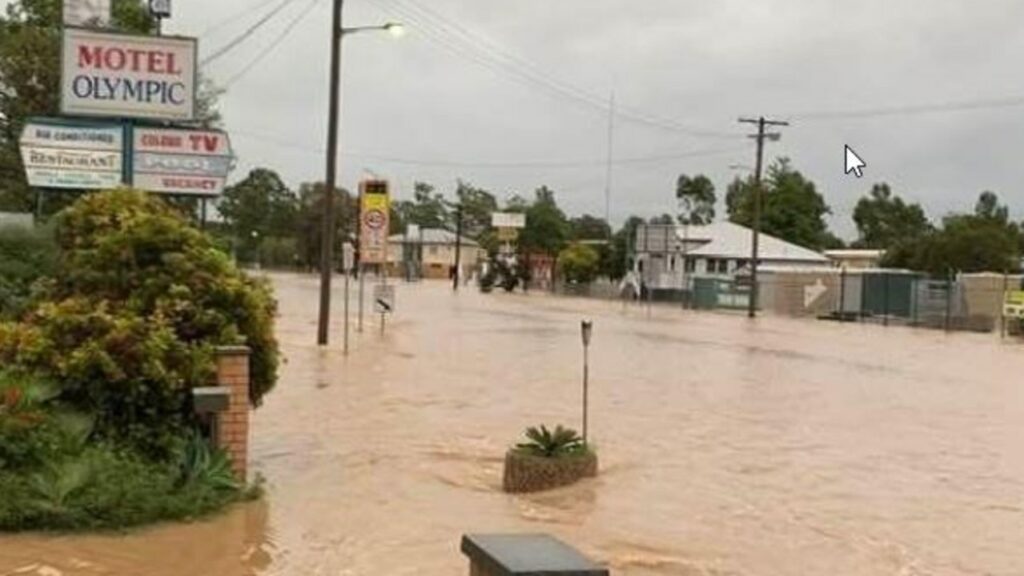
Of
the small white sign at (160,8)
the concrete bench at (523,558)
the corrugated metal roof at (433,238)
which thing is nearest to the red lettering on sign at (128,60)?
the small white sign at (160,8)

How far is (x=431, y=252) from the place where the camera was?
6442 inches

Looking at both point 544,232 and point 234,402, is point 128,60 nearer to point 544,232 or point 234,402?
point 234,402

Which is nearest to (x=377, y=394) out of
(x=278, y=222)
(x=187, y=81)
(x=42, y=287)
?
(x=187, y=81)

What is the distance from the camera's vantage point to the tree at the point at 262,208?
149 metres

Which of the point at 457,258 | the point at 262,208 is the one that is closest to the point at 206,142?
the point at 457,258

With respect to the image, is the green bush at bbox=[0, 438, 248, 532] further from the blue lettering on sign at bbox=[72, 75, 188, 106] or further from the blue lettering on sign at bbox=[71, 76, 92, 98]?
the blue lettering on sign at bbox=[71, 76, 92, 98]

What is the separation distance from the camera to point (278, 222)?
501ft

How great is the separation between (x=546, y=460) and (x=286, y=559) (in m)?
3.38

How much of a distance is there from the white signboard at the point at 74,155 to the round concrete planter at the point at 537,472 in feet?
24.7

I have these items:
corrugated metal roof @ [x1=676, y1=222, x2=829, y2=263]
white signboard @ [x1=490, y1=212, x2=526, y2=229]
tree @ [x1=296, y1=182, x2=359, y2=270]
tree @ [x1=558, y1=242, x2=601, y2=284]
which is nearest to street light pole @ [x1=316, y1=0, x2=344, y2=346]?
tree @ [x1=558, y1=242, x2=601, y2=284]

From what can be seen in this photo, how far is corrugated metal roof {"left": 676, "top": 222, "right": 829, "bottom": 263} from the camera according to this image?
103 m

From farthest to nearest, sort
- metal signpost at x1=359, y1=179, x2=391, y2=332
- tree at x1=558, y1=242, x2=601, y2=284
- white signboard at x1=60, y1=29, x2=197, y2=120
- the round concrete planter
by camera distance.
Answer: tree at x1=558, y1=242, x2=601, y2=284, metal signpost at x1=359, y1=179, x2=391, y2=332, white signboard at x1=60, y1=29, x2=197, y2=120, the round concrete planter

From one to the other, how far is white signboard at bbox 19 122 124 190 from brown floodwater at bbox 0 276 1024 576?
140 inches

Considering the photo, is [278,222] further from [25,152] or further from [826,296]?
[25,152]
